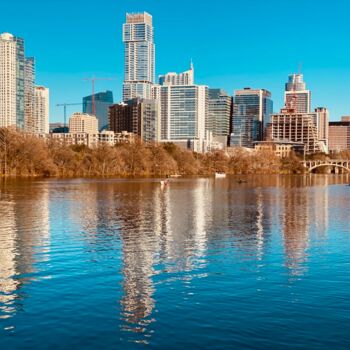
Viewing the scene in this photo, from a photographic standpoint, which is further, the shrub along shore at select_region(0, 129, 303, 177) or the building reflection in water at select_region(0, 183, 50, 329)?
the shrub along shore at select_region(0, 129, 303, 177)

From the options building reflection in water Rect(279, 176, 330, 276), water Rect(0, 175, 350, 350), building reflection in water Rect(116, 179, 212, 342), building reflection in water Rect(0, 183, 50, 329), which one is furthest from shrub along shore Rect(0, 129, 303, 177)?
water Rect(0, 175, 350, 350)

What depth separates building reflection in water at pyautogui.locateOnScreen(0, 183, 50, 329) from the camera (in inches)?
808

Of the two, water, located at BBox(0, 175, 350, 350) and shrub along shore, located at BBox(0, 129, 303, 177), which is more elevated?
shrub along shore, located at BBox(0, 129, 303, 177)

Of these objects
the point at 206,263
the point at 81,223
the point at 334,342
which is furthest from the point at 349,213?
the point at 334,342

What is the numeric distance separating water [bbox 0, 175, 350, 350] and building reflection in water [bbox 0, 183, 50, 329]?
2.5 inches

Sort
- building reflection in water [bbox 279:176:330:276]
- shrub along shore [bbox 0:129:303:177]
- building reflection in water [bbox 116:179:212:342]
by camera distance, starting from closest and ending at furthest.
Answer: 1. building reflection in water [bbox 116:179:212:342]
2. building reflection in water [bbox 279:176:330:276]
3. shrub along shore [bbox 0:129:303:177]

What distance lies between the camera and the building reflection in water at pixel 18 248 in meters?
20.5

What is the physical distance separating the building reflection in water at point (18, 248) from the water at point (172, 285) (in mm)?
64

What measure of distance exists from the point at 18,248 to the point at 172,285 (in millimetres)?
12225

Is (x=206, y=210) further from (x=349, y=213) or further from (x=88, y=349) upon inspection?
(x=88, y=349)

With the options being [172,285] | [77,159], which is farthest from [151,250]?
[77,159]

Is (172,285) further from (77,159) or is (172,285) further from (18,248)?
(77,159)

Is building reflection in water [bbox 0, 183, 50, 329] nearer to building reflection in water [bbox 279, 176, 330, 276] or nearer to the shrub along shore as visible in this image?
building reflection in water [bbox 279, 176, 330, 276]

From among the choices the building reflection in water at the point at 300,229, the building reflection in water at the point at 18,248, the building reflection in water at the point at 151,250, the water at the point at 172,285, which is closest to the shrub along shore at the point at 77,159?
the building reflection in water at the point at 18,248
